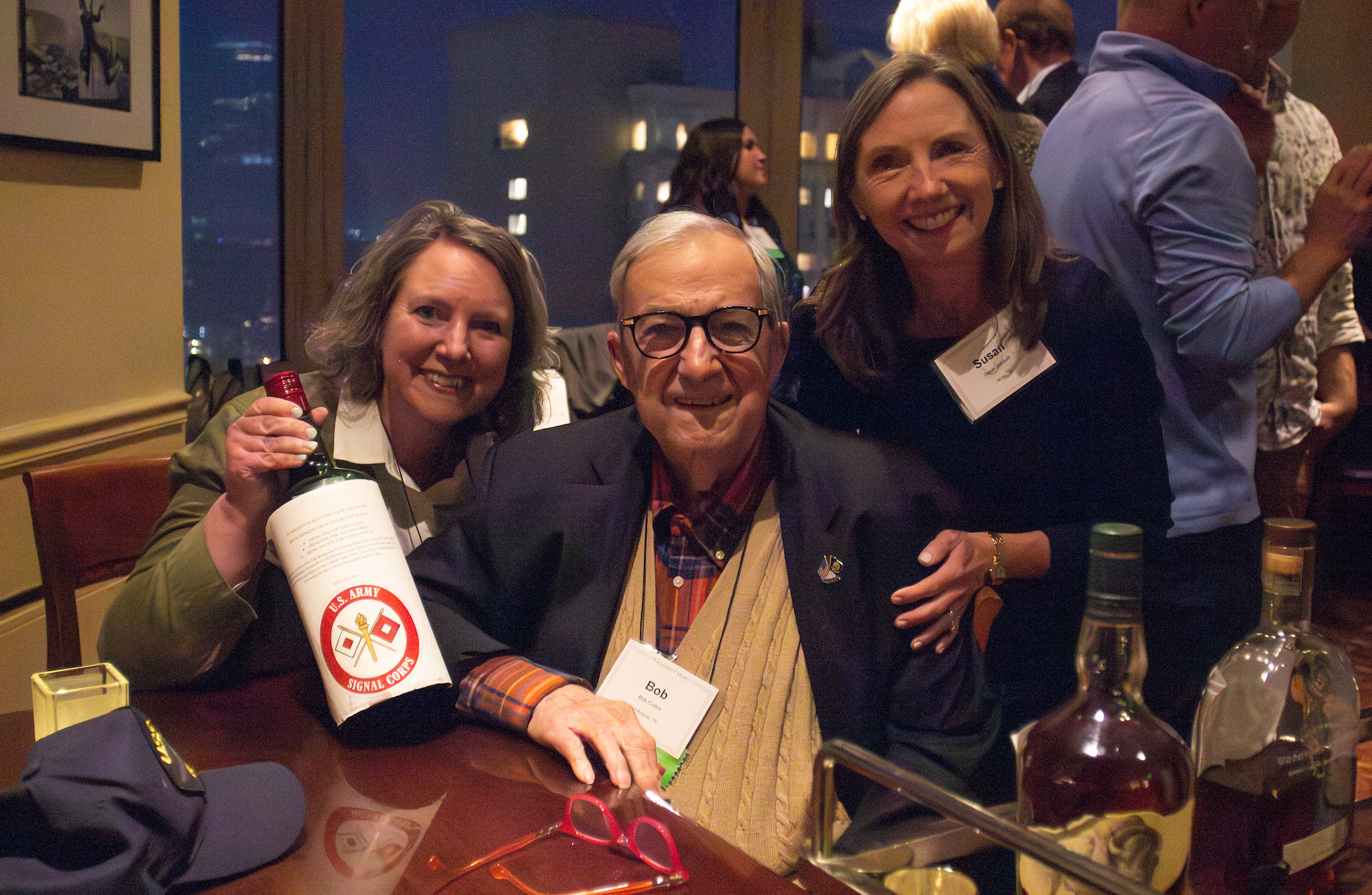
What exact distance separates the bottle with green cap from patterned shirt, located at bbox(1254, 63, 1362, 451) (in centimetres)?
139

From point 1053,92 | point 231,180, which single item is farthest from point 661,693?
point 231,180

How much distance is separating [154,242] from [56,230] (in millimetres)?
500

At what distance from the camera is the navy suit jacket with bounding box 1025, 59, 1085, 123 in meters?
2.60

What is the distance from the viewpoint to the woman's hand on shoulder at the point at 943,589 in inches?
54.0

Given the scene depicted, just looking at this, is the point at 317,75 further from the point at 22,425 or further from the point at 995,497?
the point at 995,497

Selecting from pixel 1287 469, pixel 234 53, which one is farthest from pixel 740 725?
pixel 234 53

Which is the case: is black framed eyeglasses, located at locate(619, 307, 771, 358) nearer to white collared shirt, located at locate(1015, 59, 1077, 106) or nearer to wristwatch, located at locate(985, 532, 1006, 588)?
wristwatch, located at locate(985, 532, 1006, 588)

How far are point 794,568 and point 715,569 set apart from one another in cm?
11

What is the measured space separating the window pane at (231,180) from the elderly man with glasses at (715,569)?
3728 millimetres

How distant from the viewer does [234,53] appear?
4781 millimetres

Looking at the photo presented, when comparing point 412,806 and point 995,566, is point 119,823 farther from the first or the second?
point 995,566

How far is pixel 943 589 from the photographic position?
141cm

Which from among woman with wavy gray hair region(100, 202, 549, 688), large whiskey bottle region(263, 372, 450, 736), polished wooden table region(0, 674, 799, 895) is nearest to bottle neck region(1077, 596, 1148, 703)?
polished wooden table region(0, 674, 799, 895)

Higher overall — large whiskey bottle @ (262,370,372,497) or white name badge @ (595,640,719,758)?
large whiskey bottle @ (262,370,372,497)
